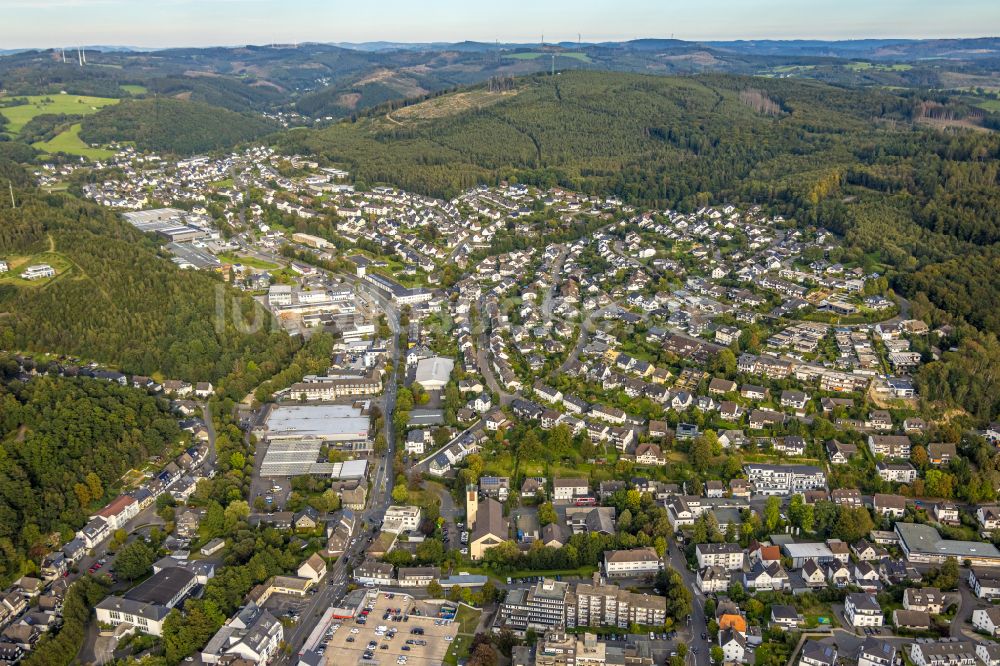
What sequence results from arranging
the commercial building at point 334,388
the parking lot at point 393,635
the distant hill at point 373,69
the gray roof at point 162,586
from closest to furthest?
1. the parking lot at point 393,635
2. the gray roof at point 162,586
3. the commercial building at point 334,388
4. the distant hill at point 373,69

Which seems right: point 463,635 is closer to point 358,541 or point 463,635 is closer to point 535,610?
point 535,610

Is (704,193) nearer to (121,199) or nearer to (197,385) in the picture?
(197,385)

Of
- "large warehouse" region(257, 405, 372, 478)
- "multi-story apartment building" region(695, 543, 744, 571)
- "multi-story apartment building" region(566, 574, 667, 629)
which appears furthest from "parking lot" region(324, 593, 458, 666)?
"multi-story apartment building" region(695, 543, 744, 571)

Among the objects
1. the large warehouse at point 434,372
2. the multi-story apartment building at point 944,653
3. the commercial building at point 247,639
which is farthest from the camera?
the large warehouse at point 434,372

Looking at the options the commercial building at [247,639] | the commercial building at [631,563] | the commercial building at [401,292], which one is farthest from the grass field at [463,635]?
the commercial building at [401,292]

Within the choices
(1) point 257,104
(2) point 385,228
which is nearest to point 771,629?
(2) point 385,228

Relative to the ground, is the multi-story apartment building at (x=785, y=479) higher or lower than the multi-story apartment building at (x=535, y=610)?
higher

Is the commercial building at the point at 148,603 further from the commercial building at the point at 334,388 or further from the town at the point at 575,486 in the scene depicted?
the commercial building at the point at 334,388
